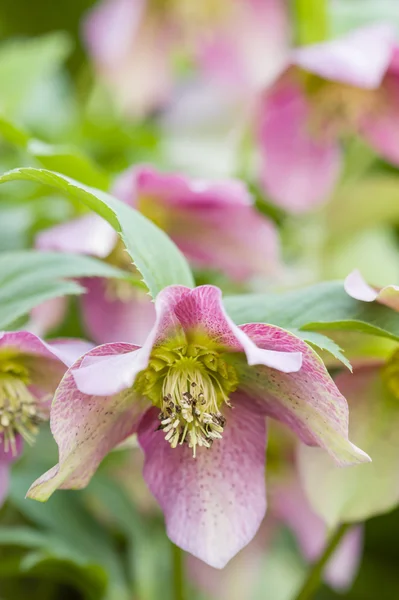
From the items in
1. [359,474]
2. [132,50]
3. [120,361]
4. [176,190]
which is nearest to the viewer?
[120,361]

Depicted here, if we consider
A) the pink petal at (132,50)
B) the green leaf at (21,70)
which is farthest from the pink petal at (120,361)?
the pink petal at (132,50)

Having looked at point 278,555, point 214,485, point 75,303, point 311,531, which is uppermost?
point 214,485

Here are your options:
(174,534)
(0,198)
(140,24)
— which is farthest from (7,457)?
(140,24)

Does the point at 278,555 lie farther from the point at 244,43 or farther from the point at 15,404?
the point at 244,43

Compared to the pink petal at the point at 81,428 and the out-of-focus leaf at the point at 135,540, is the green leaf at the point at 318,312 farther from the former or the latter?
the out-of-focus leaf at the point at 135,540

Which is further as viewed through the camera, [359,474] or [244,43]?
[244,43]

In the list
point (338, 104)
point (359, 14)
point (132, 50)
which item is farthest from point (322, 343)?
point (132, 50)

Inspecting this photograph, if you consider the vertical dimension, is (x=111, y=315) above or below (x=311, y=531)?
above
